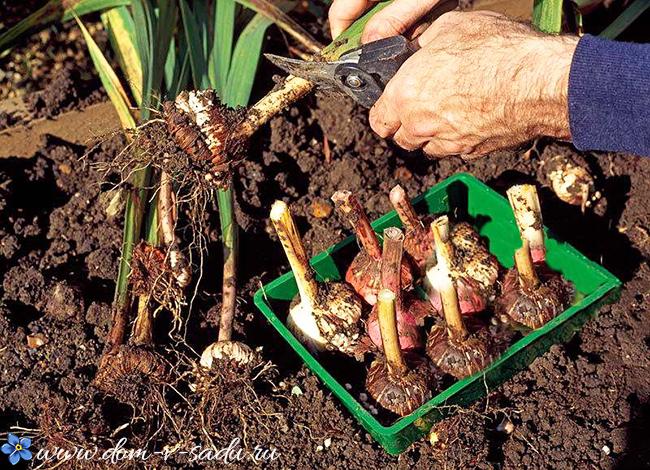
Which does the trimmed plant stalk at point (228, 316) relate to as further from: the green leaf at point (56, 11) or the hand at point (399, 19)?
the green leaf at point (56, 11)

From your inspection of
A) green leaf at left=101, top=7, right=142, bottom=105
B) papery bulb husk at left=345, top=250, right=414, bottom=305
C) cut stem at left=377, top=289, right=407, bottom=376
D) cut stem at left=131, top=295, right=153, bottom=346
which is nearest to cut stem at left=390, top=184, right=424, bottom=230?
papery bulb husk at left=345, top=250, right=414, bottom=305

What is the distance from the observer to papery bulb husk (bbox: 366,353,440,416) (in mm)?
1892

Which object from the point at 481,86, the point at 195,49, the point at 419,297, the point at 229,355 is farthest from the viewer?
the point at 195,49

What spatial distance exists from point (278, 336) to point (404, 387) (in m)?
0.49

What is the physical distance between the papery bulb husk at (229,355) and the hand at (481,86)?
2.29 feet

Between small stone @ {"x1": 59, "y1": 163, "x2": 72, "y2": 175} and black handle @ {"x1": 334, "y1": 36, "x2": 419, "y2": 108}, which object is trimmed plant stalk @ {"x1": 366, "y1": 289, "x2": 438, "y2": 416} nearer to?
black handle @ {"x1": 334, "y1": 36, "x2": 419, "y2": 108}

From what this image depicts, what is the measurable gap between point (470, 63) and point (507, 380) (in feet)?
2.97

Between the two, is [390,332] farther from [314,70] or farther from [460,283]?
[314,70]

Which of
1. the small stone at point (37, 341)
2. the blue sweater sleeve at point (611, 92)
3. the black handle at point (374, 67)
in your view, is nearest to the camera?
the blue sweater sleeve at point (611, 92)

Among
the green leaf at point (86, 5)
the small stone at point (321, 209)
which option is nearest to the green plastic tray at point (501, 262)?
the small stone at point (321, 209)

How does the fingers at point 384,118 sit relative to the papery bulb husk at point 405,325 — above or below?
above

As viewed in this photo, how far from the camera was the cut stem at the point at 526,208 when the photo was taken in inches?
78.5

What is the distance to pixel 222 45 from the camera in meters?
2.51

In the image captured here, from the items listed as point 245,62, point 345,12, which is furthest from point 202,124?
point 245,62
